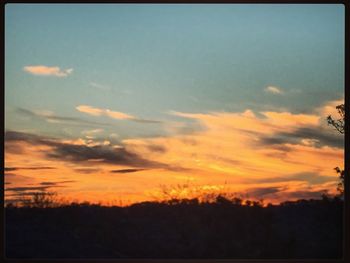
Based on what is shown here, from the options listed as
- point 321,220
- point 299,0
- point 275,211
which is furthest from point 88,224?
point 299,0

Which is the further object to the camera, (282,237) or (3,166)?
(282,237)

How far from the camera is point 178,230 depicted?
12.4 ft

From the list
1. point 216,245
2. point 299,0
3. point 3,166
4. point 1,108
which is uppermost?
point 299,0

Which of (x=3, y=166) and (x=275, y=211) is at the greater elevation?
(x=3, y=166)

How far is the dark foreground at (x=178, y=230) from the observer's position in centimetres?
355

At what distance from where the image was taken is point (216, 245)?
12.5 ft

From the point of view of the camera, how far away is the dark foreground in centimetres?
355

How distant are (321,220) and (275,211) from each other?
30 centimetres

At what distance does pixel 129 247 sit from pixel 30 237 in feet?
1.99

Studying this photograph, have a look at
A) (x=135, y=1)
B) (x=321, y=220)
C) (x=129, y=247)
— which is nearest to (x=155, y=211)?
(x=129, y=247)
